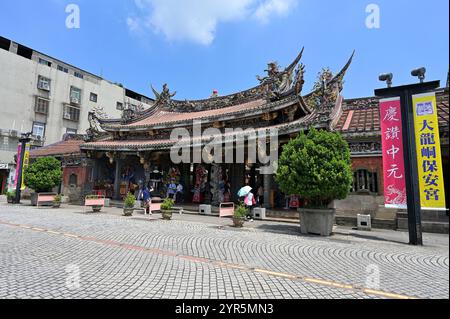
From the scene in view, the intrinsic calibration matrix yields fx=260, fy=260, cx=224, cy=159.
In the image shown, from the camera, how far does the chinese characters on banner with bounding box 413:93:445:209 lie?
739 centimetres

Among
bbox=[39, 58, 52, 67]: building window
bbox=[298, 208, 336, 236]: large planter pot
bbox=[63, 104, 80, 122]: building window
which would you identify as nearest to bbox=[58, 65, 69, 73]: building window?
bbox=[39, 58, 52, 67]: building window

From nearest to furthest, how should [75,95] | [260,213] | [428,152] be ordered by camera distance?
1. [428,152]
2. [260,213]
3. [75,95]

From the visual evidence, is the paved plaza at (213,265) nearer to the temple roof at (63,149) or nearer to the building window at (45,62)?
the temple roof at (63,149)

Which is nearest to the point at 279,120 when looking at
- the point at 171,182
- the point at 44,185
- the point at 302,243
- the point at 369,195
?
the point at 369,195

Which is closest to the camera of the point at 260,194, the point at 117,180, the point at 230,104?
the point at 260,194

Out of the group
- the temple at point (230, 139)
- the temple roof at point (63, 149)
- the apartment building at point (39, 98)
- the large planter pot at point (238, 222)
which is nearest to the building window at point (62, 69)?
the apartment building at point (39, 98)

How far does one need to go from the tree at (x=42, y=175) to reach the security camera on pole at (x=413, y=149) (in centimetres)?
1831

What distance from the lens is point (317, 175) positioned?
8312 millimetres

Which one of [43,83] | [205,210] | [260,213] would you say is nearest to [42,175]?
[205,210]

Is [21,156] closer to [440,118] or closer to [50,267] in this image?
[50,267]

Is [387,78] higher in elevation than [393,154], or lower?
higher

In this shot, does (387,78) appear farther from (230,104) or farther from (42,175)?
(42,175)

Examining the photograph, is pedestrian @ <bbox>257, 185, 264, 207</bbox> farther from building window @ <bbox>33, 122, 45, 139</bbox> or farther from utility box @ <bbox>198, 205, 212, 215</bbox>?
building window @ <bbox>33, 122, 45, 139</bbox>

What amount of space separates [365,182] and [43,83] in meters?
35.9
